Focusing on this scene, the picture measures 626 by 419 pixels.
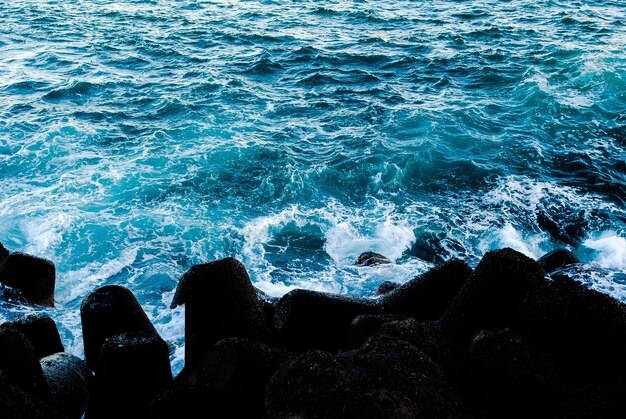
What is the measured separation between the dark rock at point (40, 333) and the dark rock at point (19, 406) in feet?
5.93

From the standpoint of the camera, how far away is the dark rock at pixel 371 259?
9086mm

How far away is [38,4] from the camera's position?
83.5ft

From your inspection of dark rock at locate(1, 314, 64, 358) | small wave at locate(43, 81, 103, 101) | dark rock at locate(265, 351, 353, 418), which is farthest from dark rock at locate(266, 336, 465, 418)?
small wave at locate(43, 81, 103, 101)

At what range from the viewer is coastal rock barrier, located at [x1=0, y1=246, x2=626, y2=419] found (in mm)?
4012

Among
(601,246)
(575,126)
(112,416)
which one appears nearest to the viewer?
(112,416)

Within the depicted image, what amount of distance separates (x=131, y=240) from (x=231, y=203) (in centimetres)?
197

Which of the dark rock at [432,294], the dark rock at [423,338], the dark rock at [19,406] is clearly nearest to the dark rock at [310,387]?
the dark rock at [423,338]

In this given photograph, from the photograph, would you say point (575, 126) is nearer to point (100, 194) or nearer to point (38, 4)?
point (100, 194)

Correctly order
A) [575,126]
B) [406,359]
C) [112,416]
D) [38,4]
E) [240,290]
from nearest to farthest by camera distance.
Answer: [406,359], [112,416], [240,290], [575,126], [38,4]

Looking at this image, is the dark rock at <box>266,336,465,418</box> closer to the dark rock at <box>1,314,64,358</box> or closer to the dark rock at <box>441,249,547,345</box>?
the dark rock at <box>441,249,547,345</box>

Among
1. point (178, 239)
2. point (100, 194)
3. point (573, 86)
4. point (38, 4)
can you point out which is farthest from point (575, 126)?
point (38, 4)

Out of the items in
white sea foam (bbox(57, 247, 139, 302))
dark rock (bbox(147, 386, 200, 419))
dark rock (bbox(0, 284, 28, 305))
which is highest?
dark rock (bbox(147, 386, 200, 419))

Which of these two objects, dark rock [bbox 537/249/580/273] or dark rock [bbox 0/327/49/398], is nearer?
dark rock [bbox 0/327/49/398]

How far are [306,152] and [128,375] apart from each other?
313 inches
